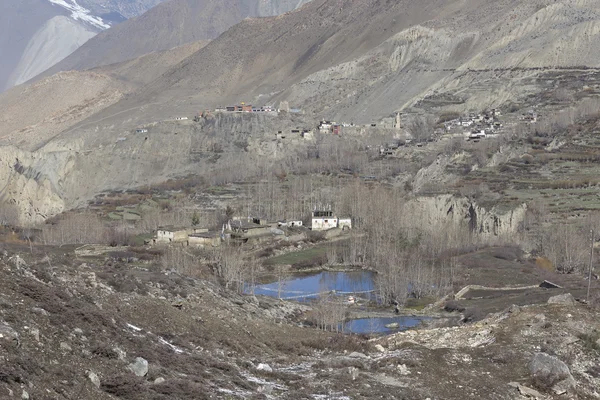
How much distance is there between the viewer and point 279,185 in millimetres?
94438

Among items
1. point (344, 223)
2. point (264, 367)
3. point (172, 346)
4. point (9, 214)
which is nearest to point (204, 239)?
point (344, 223)

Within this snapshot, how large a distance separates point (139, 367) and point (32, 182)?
8963cm

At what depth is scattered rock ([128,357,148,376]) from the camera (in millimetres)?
16141

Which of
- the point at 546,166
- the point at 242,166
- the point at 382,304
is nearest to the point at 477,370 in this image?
the point at 382,304

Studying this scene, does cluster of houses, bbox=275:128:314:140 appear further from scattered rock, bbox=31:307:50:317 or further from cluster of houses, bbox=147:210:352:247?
scattered rock, bbox=31:307:50:317

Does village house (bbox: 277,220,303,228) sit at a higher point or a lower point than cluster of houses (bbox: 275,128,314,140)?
lower

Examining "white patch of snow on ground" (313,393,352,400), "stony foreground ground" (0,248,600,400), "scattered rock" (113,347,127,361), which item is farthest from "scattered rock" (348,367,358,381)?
"scattered rock" (113,347,127,361)

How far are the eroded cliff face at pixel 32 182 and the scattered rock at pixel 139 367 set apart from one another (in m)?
67.9

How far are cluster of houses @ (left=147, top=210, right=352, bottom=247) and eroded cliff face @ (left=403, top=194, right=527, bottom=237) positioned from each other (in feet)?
20.0

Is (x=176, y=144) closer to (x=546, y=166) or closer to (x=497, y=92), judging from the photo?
(x=497, y=92)

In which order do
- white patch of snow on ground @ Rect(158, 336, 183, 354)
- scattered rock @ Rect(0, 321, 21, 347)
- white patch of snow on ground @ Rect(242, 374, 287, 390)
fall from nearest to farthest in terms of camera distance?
scattered rock @ Rect(0, 321, 21, 347)
white patch of snow on ground @ Rect(242, 374, 287, 390)
white patch of snow on ground @ Rect(158, 336, 183, 354)

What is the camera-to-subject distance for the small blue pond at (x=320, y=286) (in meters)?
51.2

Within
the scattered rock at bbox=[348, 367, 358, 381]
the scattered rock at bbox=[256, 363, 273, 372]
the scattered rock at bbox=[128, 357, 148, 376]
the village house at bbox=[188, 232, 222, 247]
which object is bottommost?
the scattered rock at bbox=[348, 367, 358, 381]

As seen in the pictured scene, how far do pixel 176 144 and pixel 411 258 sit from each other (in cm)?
7509
